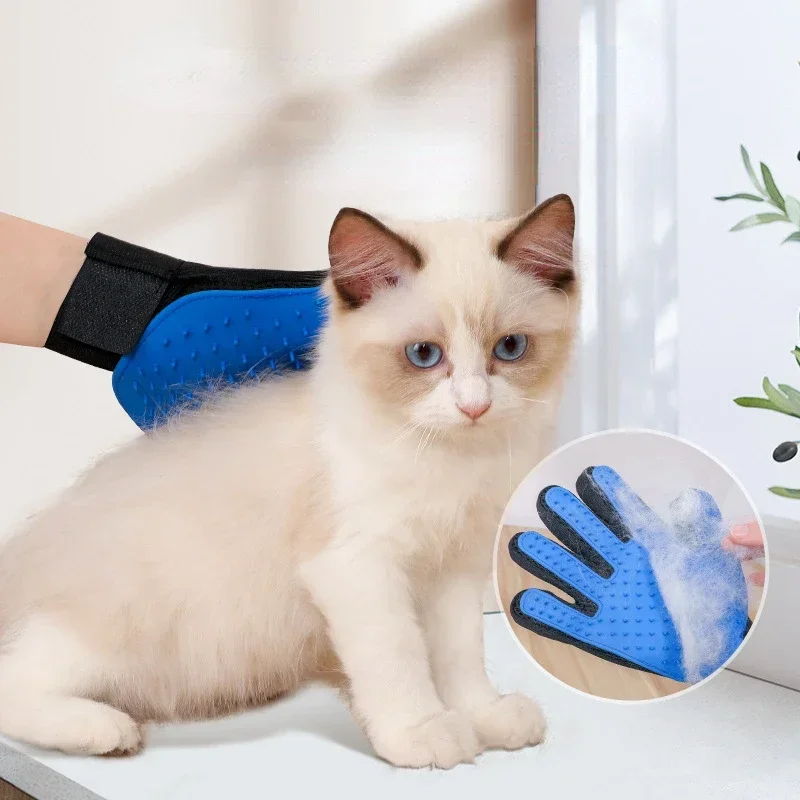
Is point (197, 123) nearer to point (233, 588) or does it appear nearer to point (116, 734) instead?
point (233, 588)

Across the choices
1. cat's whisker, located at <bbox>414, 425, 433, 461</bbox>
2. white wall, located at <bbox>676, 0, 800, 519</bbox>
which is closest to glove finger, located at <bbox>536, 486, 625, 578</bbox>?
cat's whisker, located at <bbox>414, 425, 433, 461</bbox>

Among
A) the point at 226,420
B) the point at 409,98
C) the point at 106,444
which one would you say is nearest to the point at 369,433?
the point at 226,420

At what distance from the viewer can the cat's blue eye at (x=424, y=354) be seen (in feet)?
2.47

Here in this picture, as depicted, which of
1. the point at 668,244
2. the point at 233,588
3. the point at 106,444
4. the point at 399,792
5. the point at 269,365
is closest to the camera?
the point at 399,792

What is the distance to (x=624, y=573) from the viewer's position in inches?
30.2

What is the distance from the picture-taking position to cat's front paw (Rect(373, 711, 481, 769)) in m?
0.74

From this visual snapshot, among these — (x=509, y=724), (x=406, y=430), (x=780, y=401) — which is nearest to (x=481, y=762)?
(x=509, y=724)

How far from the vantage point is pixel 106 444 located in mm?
1416

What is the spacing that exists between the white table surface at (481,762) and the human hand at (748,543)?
0.16m

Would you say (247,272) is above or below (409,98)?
below

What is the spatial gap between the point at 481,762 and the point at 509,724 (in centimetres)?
5

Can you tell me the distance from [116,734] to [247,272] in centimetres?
42

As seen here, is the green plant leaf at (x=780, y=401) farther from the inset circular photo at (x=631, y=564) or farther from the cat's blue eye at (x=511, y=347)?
the cat's blue eye at (x=511, y=347)

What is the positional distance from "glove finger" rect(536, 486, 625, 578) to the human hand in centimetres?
8
